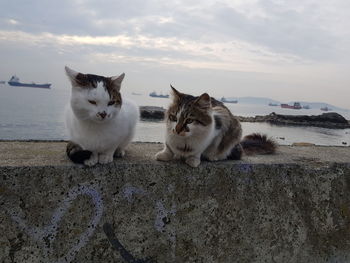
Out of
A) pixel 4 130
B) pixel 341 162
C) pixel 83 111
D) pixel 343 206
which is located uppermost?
pixel 83 111

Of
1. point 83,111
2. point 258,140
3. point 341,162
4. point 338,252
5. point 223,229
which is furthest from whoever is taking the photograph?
point 258,140

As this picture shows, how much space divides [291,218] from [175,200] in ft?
3.62

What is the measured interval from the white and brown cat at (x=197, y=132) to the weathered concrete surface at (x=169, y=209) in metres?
0.15

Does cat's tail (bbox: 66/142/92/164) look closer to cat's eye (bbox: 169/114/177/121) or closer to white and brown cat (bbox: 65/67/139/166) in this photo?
white and brown cat (bbox: 65/67/139/166)

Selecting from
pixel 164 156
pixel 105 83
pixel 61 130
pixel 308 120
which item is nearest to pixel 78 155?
pixel 105 83

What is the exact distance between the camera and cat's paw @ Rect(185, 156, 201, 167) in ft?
8.83

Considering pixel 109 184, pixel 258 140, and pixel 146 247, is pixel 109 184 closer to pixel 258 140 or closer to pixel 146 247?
pixel 146 247

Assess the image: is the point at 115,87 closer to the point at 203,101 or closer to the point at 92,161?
the point at 92,161

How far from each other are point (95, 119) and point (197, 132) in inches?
34.0

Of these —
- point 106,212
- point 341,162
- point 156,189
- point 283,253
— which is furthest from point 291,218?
point 106,212

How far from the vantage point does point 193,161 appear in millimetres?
2709

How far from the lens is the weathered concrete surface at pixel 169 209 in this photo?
7.43 feet

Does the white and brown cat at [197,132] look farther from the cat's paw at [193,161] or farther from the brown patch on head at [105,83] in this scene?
the brown patch on head at [105,83]

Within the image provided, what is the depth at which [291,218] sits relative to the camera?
9.36 feet
